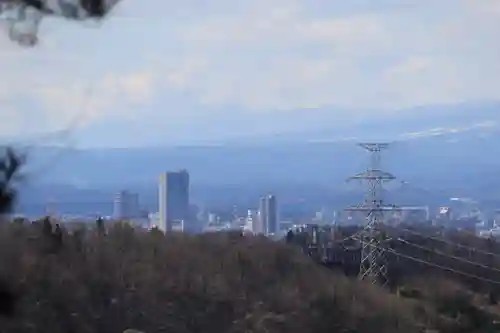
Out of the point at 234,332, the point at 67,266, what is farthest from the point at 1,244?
the point at 234,332

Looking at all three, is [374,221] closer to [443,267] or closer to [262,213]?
[443,267]

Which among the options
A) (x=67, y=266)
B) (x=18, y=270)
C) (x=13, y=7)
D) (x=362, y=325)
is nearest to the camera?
(x=13, y=7)

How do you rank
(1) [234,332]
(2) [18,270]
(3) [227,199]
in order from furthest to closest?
(3) [227,199]
(1) [234,332]
(2) [18,270]

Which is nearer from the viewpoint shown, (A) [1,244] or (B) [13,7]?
(B) [13,7]

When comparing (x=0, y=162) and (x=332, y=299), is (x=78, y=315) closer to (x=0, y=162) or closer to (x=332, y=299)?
(x=332, y=299)

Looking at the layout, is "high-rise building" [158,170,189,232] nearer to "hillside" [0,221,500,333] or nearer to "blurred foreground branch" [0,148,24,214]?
"hillside" [0,221,500,333]

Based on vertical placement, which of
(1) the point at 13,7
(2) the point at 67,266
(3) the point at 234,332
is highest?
(1) the point at 13,7

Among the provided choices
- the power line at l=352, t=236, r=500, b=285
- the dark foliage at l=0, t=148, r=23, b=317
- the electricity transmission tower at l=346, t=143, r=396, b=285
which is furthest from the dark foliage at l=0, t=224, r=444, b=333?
the dark foliage at l=0, t=148, r=23, b=317
